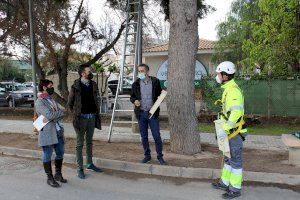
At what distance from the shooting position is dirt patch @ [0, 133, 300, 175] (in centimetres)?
780

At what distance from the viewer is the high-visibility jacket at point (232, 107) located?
6000 mm

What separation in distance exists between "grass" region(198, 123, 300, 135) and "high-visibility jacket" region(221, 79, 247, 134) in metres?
6.46

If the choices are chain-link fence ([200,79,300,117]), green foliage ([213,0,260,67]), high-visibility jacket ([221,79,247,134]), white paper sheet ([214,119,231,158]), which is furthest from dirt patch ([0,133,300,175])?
green foliage ([213,0,260,67])

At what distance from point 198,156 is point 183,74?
1.74 meters

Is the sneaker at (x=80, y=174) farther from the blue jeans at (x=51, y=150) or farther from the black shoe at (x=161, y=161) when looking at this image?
the black shoe at (x=161, y=161)

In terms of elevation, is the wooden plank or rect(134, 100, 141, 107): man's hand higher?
rect(134, 100, 141, 107): man's hand

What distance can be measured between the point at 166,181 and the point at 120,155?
1885 millimetres

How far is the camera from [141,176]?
7715mm

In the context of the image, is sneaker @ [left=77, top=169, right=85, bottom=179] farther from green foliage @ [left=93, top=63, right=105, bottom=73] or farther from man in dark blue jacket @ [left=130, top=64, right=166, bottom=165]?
green foliage @ [left=93, top=63, right=105, bottom=73]

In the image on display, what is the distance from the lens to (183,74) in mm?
8711

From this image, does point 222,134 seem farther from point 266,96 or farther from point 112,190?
point 266,96

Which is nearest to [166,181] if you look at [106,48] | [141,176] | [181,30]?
[141,176]

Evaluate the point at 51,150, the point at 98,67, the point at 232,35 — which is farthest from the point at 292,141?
the point at 232,35

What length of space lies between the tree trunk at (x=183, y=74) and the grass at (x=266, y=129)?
4092mm
